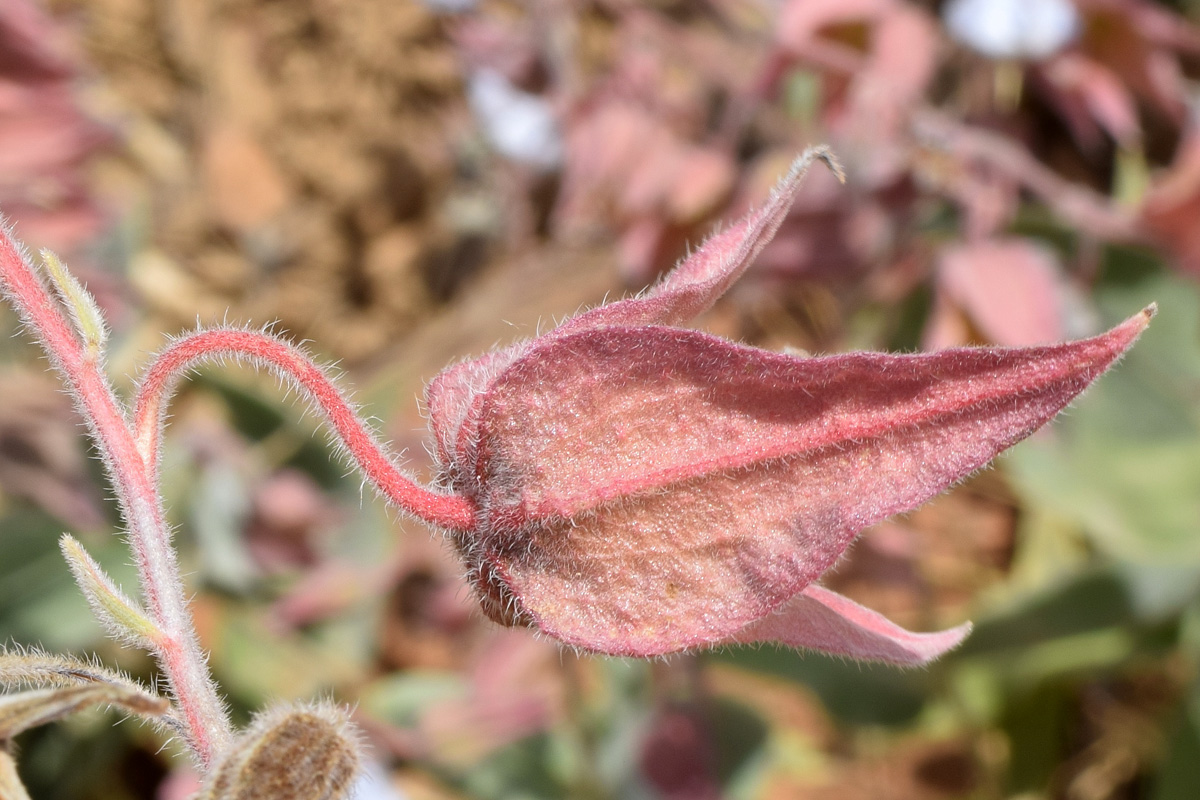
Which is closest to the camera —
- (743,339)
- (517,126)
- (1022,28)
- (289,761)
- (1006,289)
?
(289,761)

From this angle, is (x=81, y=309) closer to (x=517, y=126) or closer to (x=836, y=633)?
(x=836, y=633)

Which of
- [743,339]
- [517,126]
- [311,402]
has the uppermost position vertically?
[311,402]

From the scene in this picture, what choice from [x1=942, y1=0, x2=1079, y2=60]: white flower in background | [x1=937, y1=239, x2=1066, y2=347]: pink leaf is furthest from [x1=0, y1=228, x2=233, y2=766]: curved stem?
[x1=942, y1=0, x2=1079, y2=60]: white flower in background

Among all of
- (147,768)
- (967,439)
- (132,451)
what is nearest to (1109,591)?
(967,439)

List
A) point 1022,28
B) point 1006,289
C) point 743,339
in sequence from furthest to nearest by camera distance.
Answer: point 1022,28 → point 1006,289 → point 743,339

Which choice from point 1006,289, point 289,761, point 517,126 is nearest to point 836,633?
point 289,761

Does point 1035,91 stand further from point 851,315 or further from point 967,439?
point 967,439

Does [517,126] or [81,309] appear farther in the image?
[517,126]

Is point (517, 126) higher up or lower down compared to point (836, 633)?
lower down
